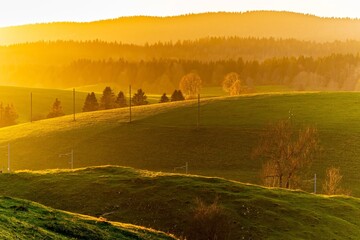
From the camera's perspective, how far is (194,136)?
389ft

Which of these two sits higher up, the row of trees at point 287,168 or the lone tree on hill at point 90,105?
the lone tree on hill at point 90,105

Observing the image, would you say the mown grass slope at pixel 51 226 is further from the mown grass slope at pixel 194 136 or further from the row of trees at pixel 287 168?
the mown grass slope at pixel 194 136

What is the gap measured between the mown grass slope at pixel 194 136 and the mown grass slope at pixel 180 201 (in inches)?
1527


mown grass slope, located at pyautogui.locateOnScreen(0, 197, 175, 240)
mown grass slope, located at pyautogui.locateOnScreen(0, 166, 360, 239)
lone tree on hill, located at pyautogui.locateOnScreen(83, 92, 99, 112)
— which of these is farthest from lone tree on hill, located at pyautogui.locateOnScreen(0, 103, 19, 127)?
mown grass slope, located at pyautogui.locateOnScreen(0, 197, 175, 240)

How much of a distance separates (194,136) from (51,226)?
94.9 m

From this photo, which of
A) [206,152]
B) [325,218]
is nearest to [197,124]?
[206,152]

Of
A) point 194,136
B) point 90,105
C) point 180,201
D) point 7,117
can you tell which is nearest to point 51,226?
point 180,201

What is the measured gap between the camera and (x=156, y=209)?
45406 millimetres

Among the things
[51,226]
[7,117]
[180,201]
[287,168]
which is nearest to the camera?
[51,226]

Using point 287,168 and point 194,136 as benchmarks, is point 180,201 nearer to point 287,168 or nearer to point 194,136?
point 287,168

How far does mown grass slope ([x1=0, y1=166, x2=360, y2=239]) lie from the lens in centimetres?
4309

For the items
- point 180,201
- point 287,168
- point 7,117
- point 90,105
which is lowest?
point 287,168

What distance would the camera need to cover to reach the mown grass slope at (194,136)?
339ft

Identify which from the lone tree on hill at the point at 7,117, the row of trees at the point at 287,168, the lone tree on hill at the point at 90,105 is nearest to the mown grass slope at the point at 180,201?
the row of trees at the point at 287,168
